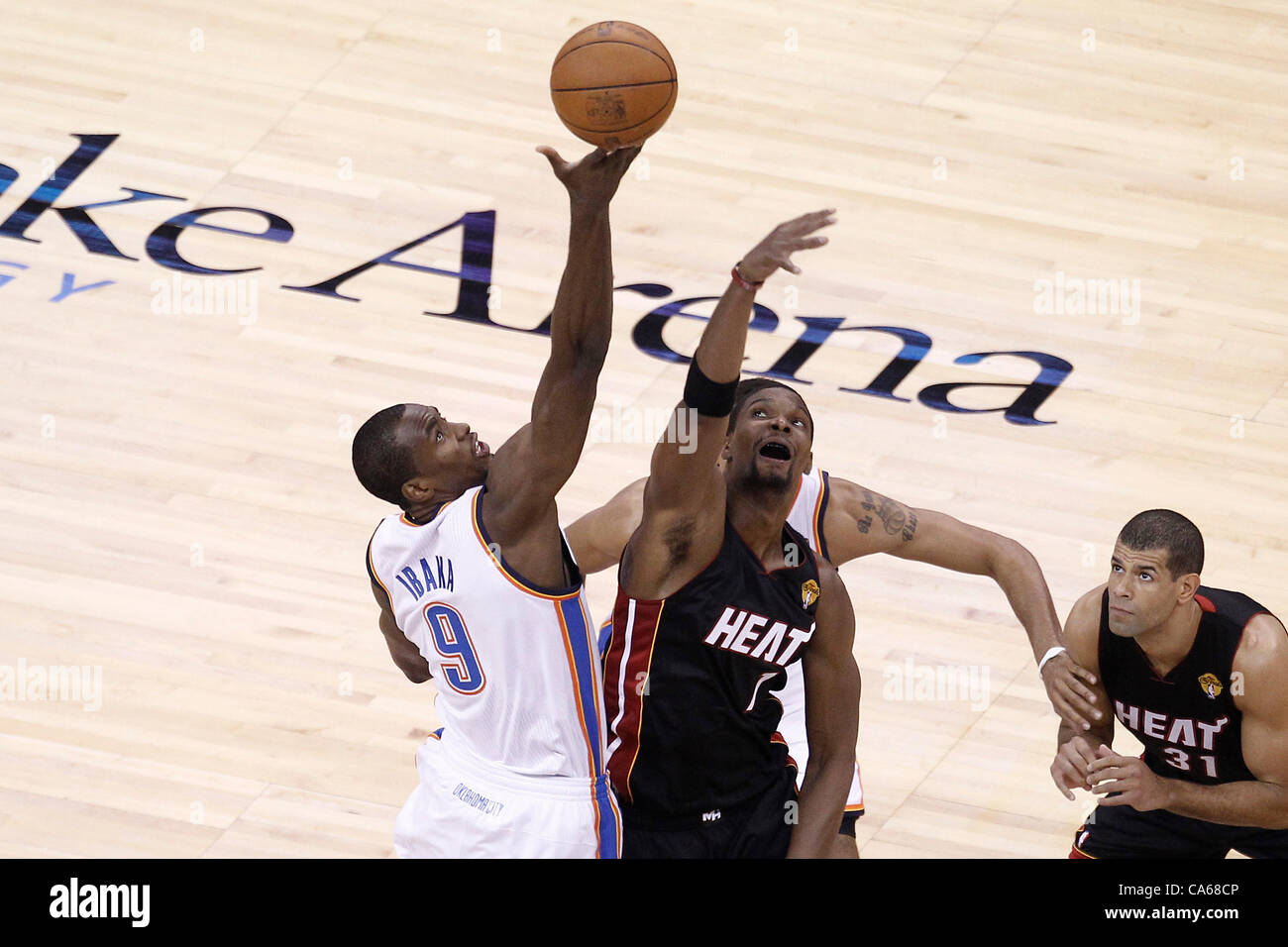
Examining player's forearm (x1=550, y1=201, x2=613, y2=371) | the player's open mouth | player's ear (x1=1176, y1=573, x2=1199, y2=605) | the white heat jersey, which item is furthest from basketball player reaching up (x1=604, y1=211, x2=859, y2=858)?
player's ear (x1=1176, y1=573, x2=1199, y2=605)

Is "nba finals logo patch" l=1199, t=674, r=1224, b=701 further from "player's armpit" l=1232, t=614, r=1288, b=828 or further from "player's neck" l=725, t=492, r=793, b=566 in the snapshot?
"player's neck" l=725, t=492, r=793, b=566

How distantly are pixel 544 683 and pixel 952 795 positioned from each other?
8.32 feet

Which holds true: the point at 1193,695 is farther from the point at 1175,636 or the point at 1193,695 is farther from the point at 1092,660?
the point at 1092,660

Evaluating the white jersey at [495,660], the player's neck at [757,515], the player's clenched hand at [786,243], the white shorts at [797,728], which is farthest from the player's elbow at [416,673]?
the player's clenched hand at [786,243]

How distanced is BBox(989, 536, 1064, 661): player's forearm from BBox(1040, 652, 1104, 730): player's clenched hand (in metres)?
0.13

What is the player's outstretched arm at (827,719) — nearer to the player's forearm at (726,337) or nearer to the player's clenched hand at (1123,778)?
the player's clenched hand at (1123,778)

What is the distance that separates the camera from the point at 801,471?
17.9 feet

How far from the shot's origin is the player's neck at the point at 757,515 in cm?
537

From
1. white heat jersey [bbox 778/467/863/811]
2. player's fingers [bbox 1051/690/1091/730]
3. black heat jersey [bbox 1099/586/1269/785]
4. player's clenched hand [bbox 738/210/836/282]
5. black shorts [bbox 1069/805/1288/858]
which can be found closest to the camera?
player's clenched hand [bbox 738/210/836/282]

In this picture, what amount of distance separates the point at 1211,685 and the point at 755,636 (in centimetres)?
136

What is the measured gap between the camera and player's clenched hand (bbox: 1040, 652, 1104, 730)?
19.1 ft

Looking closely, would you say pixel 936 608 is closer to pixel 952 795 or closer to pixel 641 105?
pixel 952 795

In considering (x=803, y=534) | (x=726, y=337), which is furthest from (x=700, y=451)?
(x=803, y=534)
